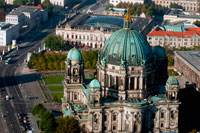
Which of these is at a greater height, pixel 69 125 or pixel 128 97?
pixel 128 97

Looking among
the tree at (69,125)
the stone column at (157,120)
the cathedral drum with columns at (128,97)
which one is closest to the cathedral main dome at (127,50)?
the cathedral drum with columns at (128,97)

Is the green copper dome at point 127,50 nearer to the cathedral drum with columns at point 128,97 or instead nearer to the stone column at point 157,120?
the cathedral drum with columns at point 128,97

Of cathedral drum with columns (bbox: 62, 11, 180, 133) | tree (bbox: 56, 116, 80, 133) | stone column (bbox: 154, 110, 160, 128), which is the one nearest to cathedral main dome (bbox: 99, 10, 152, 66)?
cathedral drum with columns (bbox: 62, 11, 180, 133)

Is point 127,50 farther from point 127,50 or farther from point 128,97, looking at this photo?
point 128,97

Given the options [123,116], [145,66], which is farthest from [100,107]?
[145,66]

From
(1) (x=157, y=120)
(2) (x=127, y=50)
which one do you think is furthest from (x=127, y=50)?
(1) (x=157, y=120)

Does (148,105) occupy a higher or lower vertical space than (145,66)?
lower

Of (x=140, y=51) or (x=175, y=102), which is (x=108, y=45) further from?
(x=175, y=102)
